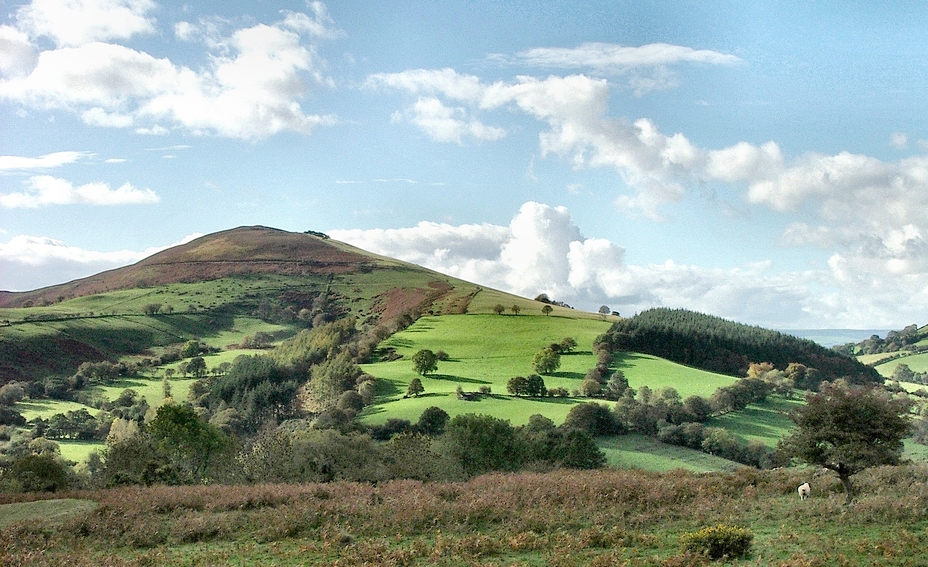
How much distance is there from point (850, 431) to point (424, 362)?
82.5m

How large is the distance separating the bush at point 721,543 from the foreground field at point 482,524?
415mm

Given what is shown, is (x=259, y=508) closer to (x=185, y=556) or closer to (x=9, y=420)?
(x=185, y=556)

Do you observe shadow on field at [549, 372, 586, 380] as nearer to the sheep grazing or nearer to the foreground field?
the foreground field

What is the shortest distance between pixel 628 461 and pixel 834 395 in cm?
4178

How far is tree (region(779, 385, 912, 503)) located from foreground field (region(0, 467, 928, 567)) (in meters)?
1.64

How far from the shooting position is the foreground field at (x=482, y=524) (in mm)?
21703

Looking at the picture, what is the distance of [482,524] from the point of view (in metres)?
27.2

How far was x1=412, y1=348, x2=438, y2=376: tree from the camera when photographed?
107 meters

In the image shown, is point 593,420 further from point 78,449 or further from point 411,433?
point 78,449

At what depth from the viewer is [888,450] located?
27.8 metres

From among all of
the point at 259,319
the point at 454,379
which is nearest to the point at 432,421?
the point at 454,379

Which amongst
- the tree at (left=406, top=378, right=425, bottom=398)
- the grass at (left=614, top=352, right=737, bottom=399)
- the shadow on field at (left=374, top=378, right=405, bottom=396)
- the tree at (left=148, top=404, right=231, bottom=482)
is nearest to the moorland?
the tree at (left=148, top=404, right=231, bottom=482)

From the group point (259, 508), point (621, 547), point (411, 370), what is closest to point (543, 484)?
point (621, 547)

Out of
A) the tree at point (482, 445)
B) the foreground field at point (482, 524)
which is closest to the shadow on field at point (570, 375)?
the tree at point (482, 445)
